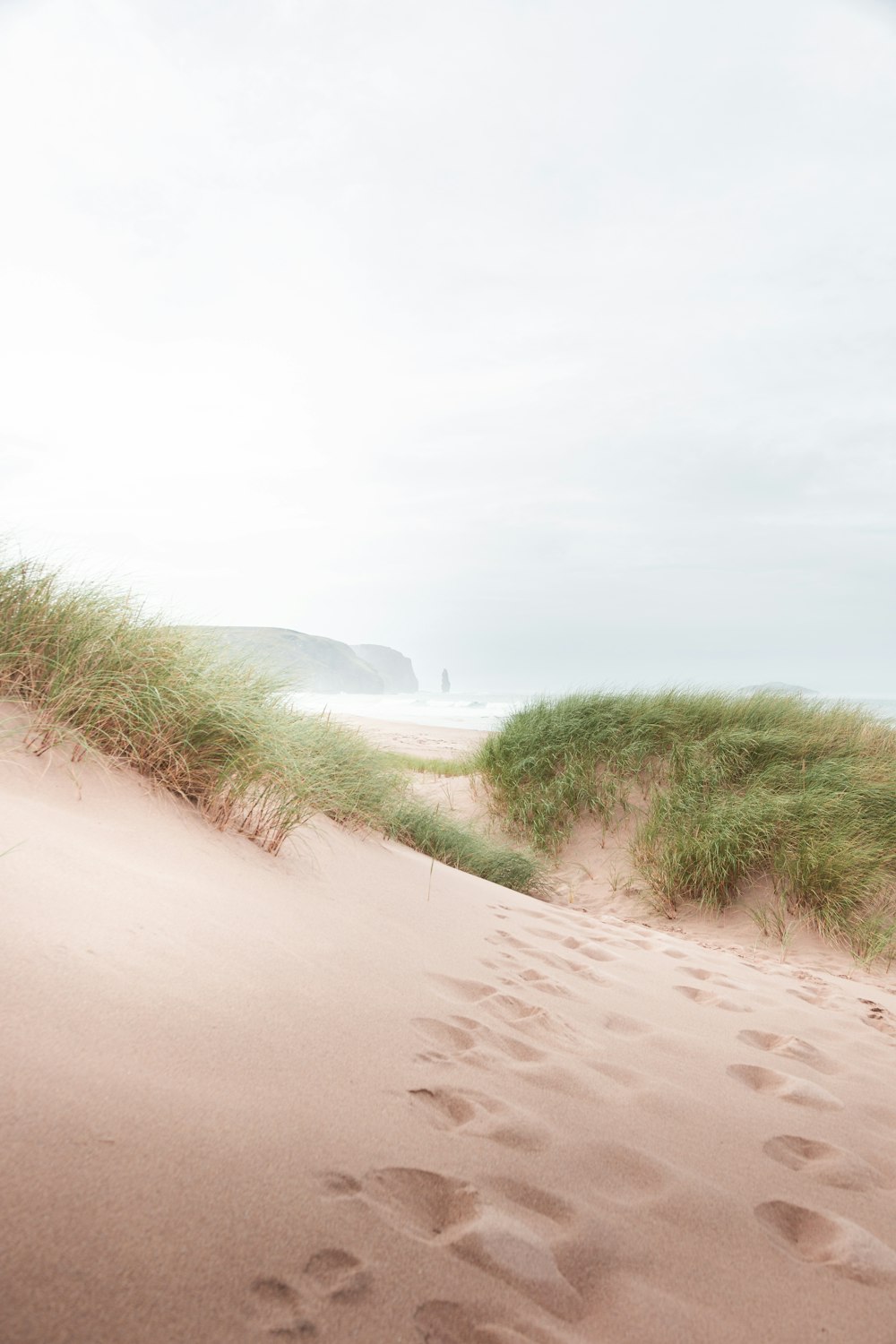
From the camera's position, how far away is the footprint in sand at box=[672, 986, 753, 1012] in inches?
112

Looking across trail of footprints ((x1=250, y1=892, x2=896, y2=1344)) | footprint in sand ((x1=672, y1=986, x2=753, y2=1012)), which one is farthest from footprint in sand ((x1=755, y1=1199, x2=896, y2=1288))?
footprint in sand ((x1=672, y1=986, x2=753, y2=1012))

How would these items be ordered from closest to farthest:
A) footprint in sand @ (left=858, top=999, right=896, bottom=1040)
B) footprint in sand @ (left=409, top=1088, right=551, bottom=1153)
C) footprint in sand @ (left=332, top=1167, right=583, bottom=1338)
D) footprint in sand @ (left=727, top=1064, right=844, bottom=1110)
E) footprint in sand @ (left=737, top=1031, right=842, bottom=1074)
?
footprint in sand @ (left=332, top=1167, right=583, bottom=1338), footprint in sand @ (left=409, top=1088, right=551, bottom=1153), footprint in sand @ (left=727, top=1064, right=844, bottom=1110), footprint in sand @ (left=737, top=1031, right=842, bottom=1074), footprint in sand @ (left=858, top=999, right=896, bottom=1040)

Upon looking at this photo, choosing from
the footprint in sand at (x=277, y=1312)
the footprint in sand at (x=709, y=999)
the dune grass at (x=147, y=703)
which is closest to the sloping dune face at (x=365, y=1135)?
the footprint in sand at (x=277, y=1312)

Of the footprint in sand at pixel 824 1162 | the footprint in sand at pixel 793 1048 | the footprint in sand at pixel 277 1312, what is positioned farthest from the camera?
the footprint in sand at pixel 793 1048

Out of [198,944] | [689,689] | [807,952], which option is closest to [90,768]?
[198,944]

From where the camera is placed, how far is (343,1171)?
1196 millimetres

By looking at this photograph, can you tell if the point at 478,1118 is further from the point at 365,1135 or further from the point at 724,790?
the point at 724,790

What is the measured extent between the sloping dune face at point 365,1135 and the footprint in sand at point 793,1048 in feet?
0.08

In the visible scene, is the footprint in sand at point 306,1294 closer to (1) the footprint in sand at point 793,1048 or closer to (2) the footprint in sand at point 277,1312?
(2) the footprint in sand at point 277,1312

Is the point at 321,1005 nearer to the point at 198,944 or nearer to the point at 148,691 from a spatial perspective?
the point at 198,944

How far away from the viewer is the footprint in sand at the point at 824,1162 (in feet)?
5.18

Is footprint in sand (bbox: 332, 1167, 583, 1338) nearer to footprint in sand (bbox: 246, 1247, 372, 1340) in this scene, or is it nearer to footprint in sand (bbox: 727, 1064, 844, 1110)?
footprint in sand (bbox: 246, 1247, 372, 1340)

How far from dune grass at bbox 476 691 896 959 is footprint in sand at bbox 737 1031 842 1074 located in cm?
238

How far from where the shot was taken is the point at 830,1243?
1.34 meters
